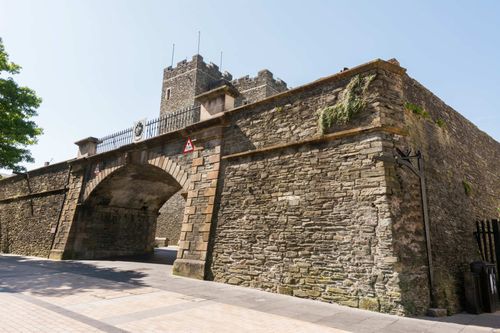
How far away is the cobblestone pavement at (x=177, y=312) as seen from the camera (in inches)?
167

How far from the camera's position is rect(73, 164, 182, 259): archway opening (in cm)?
1301

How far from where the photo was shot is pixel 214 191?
864 centimetres

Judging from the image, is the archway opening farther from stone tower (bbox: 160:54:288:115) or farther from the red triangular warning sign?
stone tower (bbox: 160:54:288:115)

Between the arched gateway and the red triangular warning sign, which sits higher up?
the red triangular warning sign

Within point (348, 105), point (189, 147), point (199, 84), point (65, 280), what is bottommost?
point (65, 280)

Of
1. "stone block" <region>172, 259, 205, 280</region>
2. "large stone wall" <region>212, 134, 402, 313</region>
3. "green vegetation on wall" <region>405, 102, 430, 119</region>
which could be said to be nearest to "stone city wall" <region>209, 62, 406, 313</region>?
"large stone wall" <region>212, 134, 402, 313</region>

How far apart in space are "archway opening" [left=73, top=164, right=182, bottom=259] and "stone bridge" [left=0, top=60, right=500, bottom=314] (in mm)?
2087

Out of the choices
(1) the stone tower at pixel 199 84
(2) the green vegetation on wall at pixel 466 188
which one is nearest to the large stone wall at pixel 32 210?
(1) the stone tower at pixel 199 84

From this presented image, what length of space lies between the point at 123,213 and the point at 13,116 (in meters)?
6.84

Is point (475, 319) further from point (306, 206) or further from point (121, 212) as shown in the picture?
point (121, 212)

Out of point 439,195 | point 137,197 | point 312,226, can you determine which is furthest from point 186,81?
point 439,195

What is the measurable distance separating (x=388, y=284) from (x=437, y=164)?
362 centimetres

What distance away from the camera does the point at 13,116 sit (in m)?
14.9

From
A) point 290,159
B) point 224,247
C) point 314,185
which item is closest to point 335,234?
point 314,185
